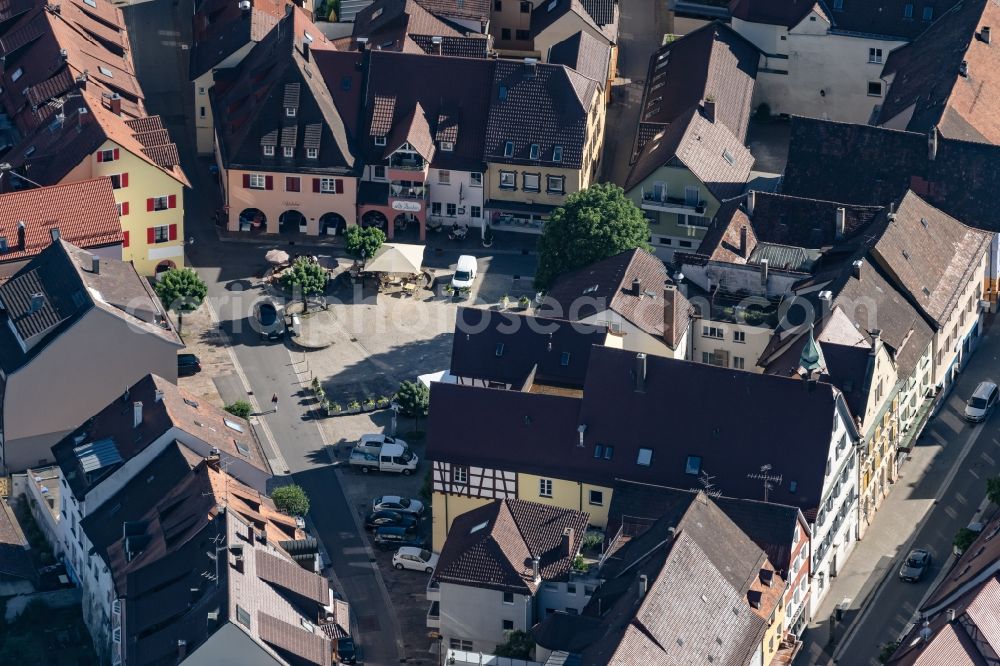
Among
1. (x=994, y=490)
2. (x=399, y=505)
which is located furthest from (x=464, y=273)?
(x=994, y=490)

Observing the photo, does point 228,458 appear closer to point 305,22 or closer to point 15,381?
point 15,381

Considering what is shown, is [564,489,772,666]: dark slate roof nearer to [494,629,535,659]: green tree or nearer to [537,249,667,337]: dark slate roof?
[494,629,535,659]: green tree

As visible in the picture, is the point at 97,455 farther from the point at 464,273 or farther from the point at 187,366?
the point at 464,273

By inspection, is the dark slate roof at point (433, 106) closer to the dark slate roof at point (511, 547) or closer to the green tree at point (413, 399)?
the green tree at point (413, 399)

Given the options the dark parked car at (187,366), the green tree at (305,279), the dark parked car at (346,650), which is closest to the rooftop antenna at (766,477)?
the dark parked car at (346,650)

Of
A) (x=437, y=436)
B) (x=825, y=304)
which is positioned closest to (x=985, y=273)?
(x=825, y=304)

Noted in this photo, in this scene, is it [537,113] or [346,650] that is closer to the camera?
[346,650]
